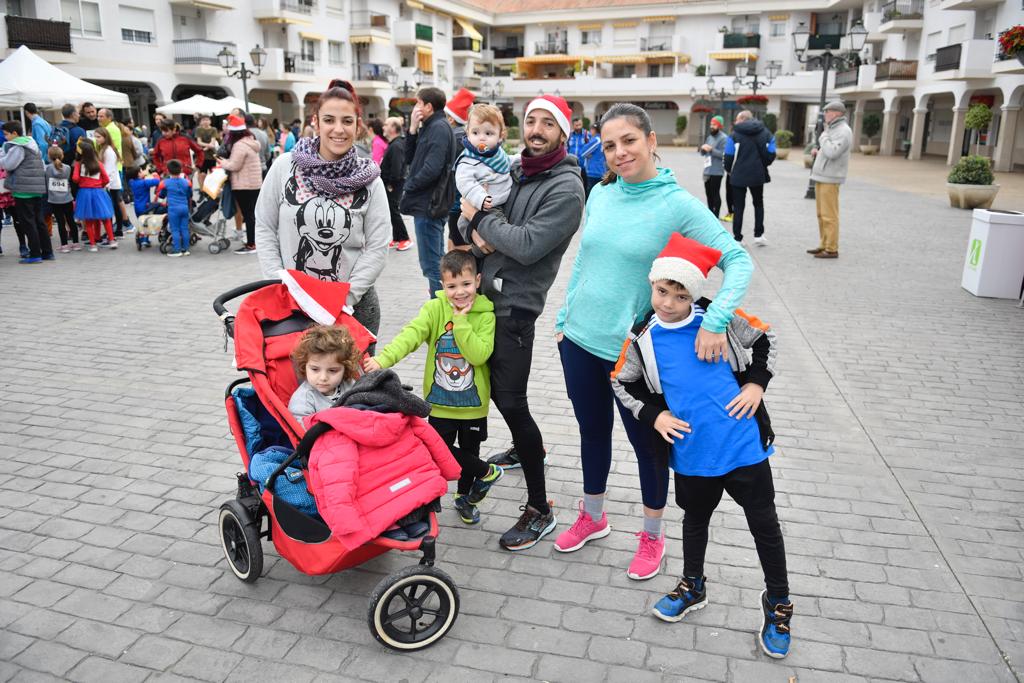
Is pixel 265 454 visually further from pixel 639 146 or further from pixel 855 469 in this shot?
pixel 855 469

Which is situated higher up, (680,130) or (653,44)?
(653,44)

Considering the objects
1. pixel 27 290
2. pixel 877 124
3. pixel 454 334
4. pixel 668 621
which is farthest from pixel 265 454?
pixel 877 124

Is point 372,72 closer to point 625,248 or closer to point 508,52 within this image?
point 508,52

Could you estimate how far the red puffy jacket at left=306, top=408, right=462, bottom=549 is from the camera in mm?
2771

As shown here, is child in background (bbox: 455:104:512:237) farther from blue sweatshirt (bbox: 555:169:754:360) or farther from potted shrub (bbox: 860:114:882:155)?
potted shrub (bbox: 860:114:882:155)

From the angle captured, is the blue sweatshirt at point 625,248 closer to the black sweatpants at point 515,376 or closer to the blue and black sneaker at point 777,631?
the black sweatpants at point 515,376

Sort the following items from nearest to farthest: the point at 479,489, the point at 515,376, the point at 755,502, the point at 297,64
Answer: the point at 755,502
the point at 515,376
the point at 479,489
the point at 297,64

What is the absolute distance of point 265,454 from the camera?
3270 mm

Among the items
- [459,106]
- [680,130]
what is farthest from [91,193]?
[680,130]

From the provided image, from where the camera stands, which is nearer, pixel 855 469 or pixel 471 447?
pixel 471 447

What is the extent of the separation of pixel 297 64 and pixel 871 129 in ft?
104

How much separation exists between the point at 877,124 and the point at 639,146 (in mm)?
46400

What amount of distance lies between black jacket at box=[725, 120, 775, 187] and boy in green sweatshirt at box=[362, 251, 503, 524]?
8875mm

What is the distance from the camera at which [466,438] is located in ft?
12.4
